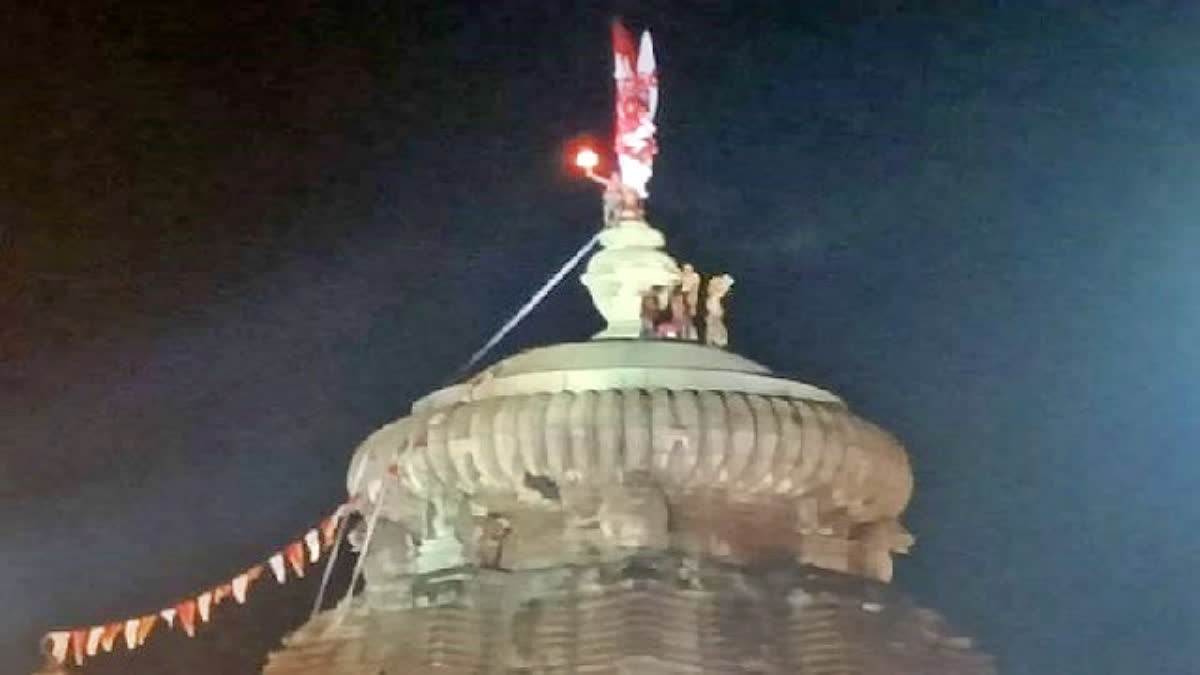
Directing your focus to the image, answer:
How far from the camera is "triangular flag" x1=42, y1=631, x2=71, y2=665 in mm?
6973

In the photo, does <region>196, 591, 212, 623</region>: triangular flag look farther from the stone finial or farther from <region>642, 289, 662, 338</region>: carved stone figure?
<region>642, 289, 662, 338</region>: carved stone figure

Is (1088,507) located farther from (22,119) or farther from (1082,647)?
(22,119)

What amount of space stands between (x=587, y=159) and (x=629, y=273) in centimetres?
50

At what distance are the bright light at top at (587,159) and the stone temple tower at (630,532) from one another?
1.74 ft

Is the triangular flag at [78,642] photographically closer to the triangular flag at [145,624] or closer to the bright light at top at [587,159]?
the triangular flag at [145,624]

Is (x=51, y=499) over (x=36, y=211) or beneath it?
beneath

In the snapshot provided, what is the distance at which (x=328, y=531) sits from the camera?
7.15 m

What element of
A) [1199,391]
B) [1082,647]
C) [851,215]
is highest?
[851,215]

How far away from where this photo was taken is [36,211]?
25.2ft

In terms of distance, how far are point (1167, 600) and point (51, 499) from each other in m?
3.36

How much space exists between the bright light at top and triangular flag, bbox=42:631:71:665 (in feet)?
6.10

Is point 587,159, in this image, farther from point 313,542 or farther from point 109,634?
point 109,634

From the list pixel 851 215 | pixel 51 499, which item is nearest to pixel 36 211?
pixel 51 499

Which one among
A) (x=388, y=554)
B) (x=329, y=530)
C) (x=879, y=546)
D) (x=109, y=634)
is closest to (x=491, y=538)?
(x=388, y=554)
